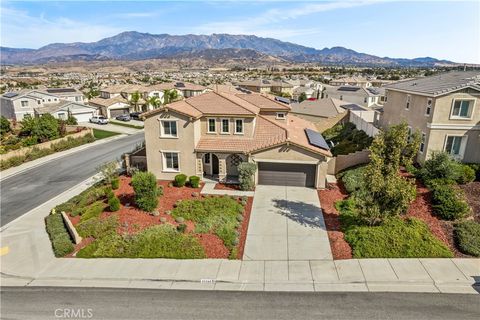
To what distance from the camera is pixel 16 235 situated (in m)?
20.1

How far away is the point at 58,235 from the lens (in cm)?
1912

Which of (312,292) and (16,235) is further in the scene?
(16,235)

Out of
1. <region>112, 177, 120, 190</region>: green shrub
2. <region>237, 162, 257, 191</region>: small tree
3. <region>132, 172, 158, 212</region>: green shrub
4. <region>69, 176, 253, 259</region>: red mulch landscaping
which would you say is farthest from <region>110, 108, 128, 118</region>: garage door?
<region>132, 172, 158, 212</region>: green shrub

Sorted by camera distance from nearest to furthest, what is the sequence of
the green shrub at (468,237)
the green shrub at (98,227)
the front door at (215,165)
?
the green shrub at (468,237) < the green shrub at (98,227) < the front door at (215,165)

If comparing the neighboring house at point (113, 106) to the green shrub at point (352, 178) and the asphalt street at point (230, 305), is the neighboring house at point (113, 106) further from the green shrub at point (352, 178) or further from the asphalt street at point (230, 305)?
the asphalt street at point (230, 305)

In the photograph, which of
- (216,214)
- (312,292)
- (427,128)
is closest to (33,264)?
(216,214)

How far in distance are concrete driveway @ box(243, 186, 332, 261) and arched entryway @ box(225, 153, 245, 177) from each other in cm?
293

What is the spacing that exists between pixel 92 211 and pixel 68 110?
42290mm

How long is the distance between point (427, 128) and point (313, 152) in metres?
9.20

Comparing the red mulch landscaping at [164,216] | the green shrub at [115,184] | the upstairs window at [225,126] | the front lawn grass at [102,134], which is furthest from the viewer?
the front lawn grass at [102,134]

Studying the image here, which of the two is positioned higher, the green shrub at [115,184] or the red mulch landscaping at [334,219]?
the green shrub at [115,184]

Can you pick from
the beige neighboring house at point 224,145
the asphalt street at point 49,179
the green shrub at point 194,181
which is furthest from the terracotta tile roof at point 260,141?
A: the asphalt street at point 49,179

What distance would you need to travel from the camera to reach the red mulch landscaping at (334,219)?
17.0m

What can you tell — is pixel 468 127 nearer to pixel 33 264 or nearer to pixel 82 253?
pixel 82 253
